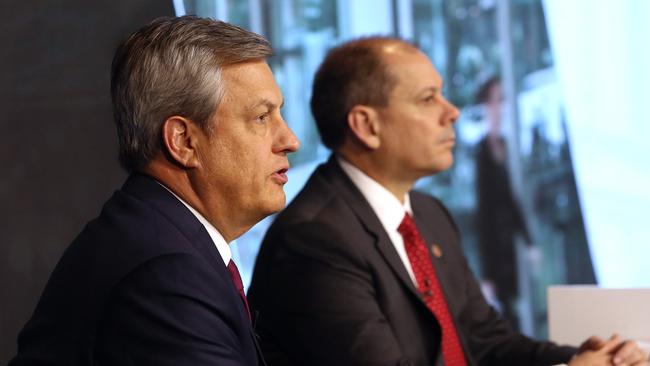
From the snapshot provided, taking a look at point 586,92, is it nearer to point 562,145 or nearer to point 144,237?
point 562,145

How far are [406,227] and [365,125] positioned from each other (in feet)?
1.07

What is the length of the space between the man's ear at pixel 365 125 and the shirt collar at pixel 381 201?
97mm

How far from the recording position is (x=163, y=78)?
1.63m

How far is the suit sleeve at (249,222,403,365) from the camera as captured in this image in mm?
2283

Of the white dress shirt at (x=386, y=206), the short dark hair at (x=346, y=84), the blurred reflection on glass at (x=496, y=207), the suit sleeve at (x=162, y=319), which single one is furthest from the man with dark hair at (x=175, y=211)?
the blurred reflection on glass at (x=496, y=207)

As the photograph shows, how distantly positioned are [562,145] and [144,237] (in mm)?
3698

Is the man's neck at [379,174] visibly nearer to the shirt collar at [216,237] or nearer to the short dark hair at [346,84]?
the short dark hair at [346,84]

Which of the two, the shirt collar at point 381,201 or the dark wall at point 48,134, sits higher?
the dark wall at point 48,134

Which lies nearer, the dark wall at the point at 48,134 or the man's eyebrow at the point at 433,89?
the dark wall at the point at 48,134

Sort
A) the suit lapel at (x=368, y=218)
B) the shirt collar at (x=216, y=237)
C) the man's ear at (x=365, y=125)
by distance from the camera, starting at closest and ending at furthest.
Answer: the shirt collar at (x=216, y=237)
the suit lapel at (x=368, y=218)
the man's ear at (x=365, y=125)

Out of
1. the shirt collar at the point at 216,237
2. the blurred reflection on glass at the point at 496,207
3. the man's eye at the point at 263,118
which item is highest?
the man's eye at the point at 263,118

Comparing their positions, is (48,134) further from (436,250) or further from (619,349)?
(619,349)

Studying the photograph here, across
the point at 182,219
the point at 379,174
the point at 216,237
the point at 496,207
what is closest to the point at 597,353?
the point at 379,174

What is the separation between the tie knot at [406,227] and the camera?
267 cm
